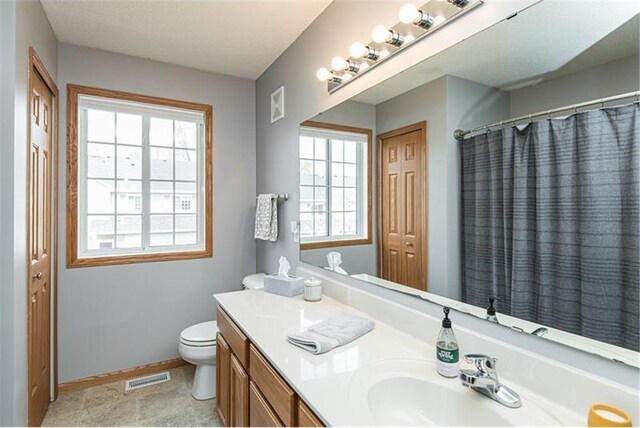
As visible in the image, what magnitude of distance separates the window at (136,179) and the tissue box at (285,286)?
102 cm

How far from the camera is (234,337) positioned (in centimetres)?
159

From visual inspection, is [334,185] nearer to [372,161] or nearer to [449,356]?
[372,161]

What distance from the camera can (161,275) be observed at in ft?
8.71

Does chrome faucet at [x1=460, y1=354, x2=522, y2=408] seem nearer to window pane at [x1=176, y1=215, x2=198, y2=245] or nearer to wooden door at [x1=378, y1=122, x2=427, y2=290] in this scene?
wooden door at [x1=378, y1=122, x2=427, y2=290]

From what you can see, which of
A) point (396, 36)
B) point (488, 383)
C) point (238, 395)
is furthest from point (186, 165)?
point (488, 383)

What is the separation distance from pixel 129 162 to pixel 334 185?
1772 millimetres

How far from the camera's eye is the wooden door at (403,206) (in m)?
1.34

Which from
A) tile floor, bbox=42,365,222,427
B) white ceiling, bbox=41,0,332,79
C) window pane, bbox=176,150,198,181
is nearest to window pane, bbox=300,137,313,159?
white ceiling, bbox=41,0,332,79

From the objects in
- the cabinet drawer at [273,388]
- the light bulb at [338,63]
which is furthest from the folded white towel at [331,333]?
the light bulb at [338,63]

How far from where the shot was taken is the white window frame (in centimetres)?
246

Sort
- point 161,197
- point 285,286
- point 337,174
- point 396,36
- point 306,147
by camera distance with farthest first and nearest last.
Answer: point 161,197 < point 306,147 < point 285,286 < point 337,174 < point 396,36

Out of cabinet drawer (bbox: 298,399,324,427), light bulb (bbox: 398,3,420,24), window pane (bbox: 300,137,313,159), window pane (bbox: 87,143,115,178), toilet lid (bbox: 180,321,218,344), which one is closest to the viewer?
cabinet drawer (bbox: 298,399,324,427)

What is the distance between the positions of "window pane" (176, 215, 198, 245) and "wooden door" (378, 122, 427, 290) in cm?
189

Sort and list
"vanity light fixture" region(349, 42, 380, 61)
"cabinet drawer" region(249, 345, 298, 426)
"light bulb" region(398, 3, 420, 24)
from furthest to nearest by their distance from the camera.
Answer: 1. "vanity light fixture" region(349, 42, 380, 61)
2. "light bulb" region(398, 3, 420, 24)
3. "cabinet drawer" region(249, 345, 298, 426)
